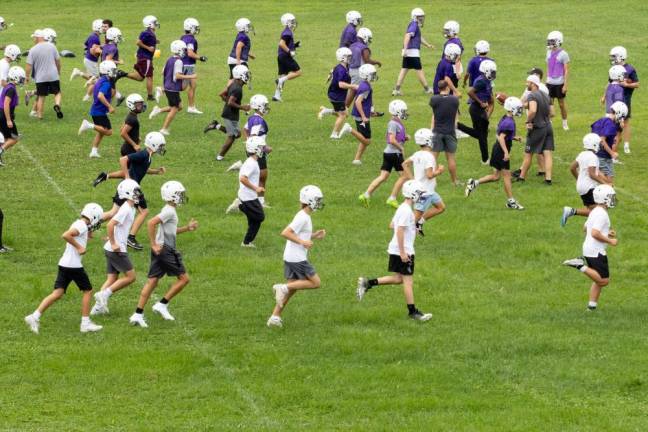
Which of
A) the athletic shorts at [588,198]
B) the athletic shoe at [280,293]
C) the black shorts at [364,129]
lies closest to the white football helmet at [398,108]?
the black shorts at [364,129]

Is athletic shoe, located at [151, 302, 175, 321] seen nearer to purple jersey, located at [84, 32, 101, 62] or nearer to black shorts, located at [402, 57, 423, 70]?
purple jersey, located at [84, 32, 101, 62]

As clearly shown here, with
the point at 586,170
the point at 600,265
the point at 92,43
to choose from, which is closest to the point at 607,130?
the point at 586,170

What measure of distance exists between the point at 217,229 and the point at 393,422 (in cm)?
899

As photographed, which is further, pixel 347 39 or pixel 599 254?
pixel 347 39

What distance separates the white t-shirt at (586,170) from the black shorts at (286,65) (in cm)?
1267

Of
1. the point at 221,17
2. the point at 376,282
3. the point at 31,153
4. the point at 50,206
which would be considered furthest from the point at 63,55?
the point at 376,282

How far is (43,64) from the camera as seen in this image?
32094 mm

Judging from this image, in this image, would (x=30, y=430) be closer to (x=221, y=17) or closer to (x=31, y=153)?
(x=31, y=153)

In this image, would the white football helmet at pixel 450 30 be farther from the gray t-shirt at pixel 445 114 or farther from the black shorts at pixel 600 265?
the black shorts at pixel 600 265

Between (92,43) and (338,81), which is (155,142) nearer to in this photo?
(338,81)

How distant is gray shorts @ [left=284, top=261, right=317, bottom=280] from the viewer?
18.9m

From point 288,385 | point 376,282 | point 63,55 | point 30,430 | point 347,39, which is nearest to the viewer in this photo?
point 30,430

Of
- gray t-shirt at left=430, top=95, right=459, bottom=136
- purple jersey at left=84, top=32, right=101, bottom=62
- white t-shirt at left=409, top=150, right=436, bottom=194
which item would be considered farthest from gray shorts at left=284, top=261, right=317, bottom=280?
purple jersey at left=84, top=32, right=101, bottom=62

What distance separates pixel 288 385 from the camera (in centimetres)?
1667
